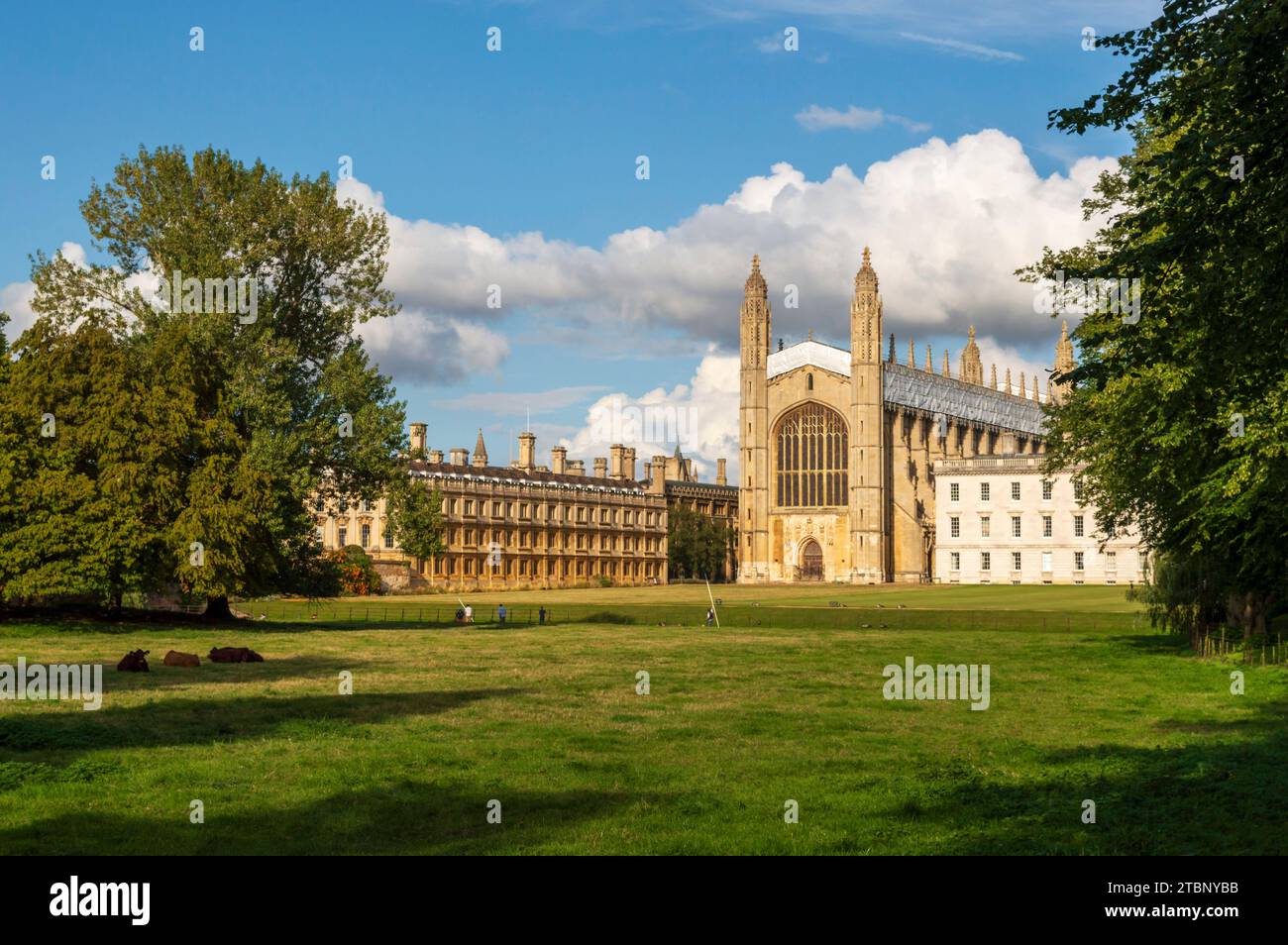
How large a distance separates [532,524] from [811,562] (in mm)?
27371

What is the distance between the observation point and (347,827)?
14047 mm

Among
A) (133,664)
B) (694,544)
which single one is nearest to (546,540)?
(694,544)

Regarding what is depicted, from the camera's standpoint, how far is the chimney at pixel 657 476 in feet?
517

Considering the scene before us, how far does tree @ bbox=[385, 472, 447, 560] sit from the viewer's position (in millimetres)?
53750

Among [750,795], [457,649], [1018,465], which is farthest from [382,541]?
[750,795]

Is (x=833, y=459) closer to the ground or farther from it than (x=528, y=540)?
farther from it

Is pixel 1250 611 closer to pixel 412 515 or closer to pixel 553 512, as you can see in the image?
pixel 412 515

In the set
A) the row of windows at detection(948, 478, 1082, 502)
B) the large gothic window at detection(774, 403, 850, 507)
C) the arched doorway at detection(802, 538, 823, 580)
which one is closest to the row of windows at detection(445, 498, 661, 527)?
the large gothic window at detection(774, 403, 850, 507)

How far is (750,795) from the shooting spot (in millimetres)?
16016

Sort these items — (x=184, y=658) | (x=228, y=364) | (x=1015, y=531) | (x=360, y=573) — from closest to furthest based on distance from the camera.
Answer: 1. (x=184, y=658)
2. (x=228, y=364)
3. (x=360, y=573)
4. (x=1015, y=531)

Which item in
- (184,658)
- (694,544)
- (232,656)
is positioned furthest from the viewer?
(694,544)

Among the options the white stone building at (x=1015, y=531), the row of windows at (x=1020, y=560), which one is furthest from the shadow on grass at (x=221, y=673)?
the row of windows at (x=1020, y=560)

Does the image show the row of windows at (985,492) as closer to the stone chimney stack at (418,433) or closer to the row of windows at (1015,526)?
the row of windows at (1015,526)

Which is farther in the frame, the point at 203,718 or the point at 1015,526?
the point at 1015,526
